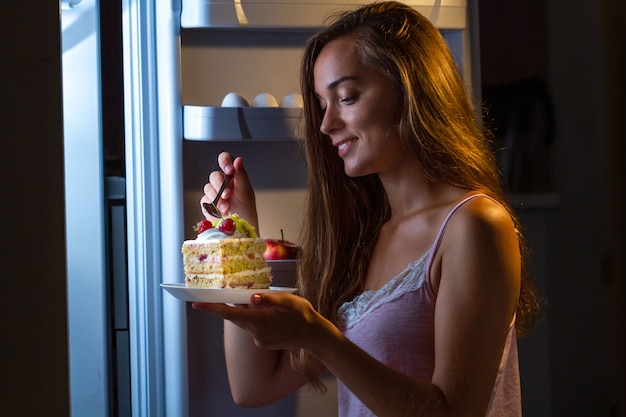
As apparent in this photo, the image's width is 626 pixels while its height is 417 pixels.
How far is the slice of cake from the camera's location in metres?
1.11

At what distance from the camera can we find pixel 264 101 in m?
1.29

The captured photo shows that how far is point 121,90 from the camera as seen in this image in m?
1.13

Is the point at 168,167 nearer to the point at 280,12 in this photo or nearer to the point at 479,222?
the point at 280,12

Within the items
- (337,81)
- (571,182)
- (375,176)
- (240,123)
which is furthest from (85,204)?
(571,182)

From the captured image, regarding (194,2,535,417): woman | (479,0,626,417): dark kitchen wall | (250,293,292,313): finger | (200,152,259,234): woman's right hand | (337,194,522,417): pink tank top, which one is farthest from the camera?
(479,0,626,417): dark kitchen wall

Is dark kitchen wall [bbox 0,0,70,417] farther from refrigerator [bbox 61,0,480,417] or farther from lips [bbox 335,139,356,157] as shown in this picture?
lips [bbox 335,139,356,157]

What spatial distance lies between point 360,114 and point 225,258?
0.96 feet

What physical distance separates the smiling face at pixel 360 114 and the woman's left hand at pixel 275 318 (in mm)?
327

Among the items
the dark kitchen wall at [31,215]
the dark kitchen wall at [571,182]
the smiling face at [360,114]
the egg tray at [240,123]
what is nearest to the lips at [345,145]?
the smiling face at [360,114]

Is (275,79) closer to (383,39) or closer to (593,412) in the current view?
(383,39)

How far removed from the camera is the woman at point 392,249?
3.24 ft

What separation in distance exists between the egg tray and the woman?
0.04 metres

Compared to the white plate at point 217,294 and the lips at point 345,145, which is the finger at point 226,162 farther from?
the white plate at point 217,294

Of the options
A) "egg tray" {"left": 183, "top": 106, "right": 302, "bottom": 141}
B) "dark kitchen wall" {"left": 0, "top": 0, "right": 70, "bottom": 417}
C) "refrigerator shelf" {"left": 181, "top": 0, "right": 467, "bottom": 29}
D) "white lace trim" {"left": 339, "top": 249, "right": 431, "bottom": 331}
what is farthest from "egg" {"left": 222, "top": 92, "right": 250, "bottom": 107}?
"dark kitchen wall" {"left": 0, "top": 0, "right": 70, "bottom": 417}
